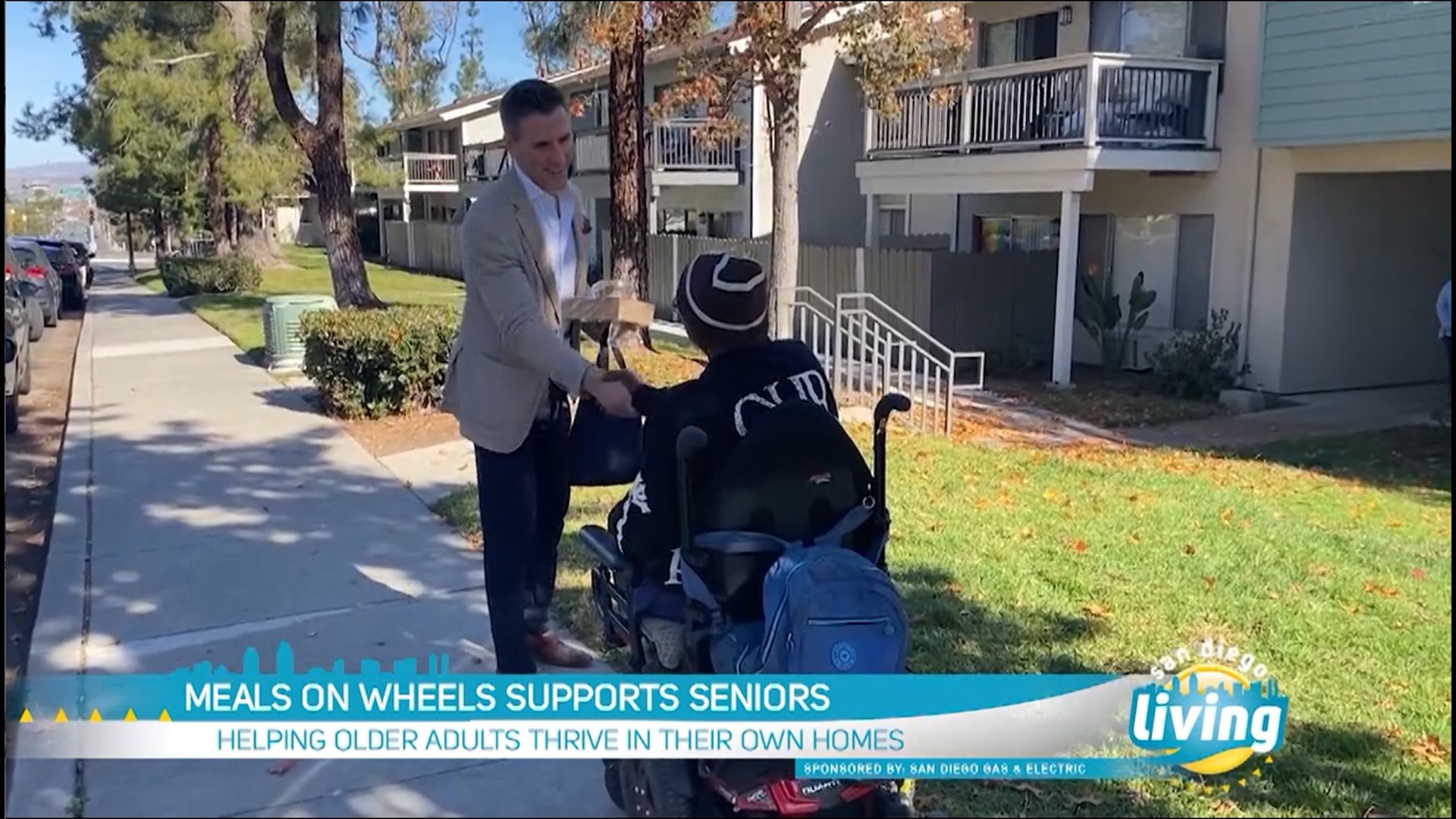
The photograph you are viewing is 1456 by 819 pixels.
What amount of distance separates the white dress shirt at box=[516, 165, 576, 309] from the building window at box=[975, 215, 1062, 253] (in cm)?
1199

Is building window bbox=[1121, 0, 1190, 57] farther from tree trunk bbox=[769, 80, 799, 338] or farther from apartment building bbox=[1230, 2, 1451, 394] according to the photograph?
tree trunk bbox=[769, 80, 799, 338]

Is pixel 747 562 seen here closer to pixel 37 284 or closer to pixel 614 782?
pixel 614 782

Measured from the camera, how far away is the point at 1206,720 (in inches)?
130

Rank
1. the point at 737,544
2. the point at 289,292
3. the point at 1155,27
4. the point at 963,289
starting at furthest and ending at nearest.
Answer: the point at 289,292 → the point at 963,289 → the point at 1155,27 → the point at 737,544

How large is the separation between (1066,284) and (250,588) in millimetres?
9829

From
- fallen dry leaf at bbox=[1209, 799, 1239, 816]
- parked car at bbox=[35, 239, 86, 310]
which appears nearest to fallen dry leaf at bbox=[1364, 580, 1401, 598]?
fallen dry leaf at bbox=[1209, 799, 1239, 816]

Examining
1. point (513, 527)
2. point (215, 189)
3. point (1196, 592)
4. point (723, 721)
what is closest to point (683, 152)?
point (215, 189)

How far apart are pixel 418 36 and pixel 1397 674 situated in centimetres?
505

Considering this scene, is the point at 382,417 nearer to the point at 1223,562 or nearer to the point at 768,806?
the point at 1223,562

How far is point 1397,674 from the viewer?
4242 millimetres

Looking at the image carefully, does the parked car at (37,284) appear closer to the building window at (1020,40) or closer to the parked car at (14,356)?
the parked car at (14,356)

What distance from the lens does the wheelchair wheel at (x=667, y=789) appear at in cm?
279

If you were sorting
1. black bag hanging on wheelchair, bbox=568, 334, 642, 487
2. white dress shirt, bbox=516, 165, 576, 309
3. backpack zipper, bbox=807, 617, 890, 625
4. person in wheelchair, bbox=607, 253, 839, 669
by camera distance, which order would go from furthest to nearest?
black bag hanging on wheelchair, bbox=568, 334, 642, 487 → white dress shirt, bbox=516, 165, 576, 309 → person in wheelchair, bbox=607, 253, 839, 669 → backpack zipper, bbox=807, 617, 890, 625

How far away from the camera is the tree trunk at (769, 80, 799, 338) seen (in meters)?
11.8
